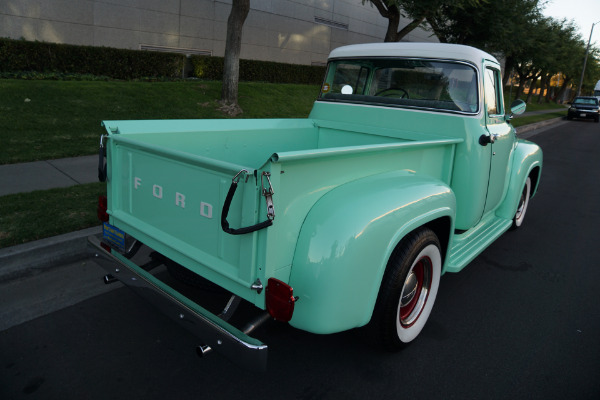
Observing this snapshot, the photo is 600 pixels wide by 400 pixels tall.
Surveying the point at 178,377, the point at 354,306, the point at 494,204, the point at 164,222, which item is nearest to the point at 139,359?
the point at 178,377

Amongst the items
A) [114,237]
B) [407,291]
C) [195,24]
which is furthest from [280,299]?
[195,24]

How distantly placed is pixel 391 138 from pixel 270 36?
16.3 m

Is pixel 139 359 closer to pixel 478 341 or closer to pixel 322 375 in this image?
pixel 322 375

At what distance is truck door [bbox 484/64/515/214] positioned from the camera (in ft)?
12.9

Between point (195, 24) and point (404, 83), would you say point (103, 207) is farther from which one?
point (195, 24)

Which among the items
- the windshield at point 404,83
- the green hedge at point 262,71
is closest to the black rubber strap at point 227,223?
the windshield at point 404,83

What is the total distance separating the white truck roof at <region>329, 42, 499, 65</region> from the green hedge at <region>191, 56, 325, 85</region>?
36.4 feet

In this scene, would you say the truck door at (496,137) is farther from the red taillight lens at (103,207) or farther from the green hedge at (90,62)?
the green hedge at (90,62)

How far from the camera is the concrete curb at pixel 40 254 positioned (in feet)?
11.9

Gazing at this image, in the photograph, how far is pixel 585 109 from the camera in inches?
1081

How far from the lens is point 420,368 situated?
Result: 282cm

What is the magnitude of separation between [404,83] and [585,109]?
28972 millimetres

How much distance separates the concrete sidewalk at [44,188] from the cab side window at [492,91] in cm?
377

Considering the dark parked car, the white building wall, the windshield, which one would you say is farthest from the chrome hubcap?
the dark parked car
